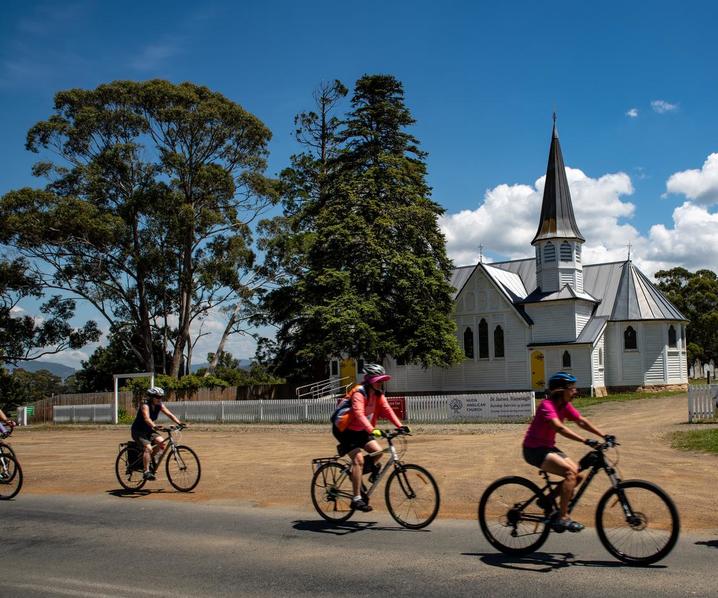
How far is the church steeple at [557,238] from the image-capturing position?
1720 inches

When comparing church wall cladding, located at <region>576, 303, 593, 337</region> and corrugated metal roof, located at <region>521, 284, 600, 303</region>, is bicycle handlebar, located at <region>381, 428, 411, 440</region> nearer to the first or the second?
corrugated metal roof, located at <region>521, 284, 600, 303</region>

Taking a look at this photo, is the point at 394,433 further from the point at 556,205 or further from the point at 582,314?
the point at 556,205

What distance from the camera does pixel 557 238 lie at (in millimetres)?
43562

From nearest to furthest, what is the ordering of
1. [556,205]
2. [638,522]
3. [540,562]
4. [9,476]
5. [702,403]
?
[638,522], [540,562], [9,476], [702,403], [556,205]

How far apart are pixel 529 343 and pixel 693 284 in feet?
119

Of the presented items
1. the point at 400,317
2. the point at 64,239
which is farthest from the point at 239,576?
the point at 64,239

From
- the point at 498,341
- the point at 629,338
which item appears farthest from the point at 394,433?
the point at 629,338

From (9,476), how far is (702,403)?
19469 millimetres

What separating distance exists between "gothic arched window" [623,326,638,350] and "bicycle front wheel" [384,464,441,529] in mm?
37106

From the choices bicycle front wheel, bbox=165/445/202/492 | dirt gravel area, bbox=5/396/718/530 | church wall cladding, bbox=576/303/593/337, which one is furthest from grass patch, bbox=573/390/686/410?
bicycle front wheel, bbox=165/445/202/492

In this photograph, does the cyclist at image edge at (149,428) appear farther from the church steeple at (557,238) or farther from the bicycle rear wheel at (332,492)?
the church steeple at (557,238)

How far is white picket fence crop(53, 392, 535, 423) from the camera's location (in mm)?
26328

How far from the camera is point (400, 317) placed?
3594 centimetres

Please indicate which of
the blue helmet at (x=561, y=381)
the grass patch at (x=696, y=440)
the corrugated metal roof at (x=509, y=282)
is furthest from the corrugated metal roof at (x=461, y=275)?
the blue helmet at (x=561, y=381)
